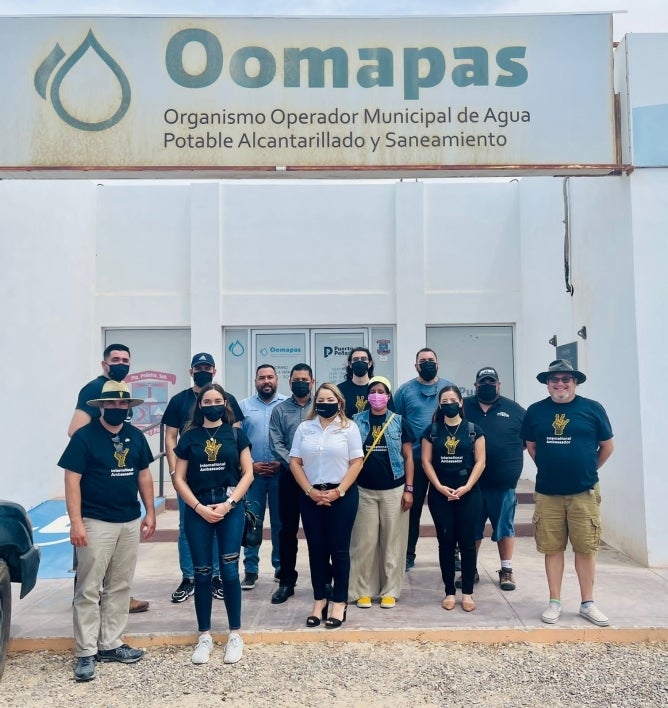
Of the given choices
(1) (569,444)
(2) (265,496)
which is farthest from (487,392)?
(2) (265,496)

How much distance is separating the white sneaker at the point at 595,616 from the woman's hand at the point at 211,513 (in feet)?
8.90

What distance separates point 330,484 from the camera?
4.84m

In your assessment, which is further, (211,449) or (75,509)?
(211,449)

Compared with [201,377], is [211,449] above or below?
below

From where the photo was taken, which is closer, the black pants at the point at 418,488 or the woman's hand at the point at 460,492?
the woman's hand at the point at 460,492

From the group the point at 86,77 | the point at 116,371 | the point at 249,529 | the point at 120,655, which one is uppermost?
the point at 86,77

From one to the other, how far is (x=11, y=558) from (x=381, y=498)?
2599 mm

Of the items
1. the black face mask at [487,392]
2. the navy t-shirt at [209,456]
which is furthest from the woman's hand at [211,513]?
the black face mask at [487,392]

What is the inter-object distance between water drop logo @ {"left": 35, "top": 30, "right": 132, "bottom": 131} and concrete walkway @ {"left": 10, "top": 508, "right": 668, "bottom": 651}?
4331 mm

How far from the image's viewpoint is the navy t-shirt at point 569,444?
4871 mm

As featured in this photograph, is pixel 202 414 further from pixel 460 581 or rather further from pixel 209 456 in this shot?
pixel 460 581

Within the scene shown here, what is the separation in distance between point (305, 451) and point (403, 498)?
0.96 meters

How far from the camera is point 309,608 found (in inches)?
208

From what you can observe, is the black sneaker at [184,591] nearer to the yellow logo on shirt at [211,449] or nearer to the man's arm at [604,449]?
the yellow logo on shirt at [211,449]
